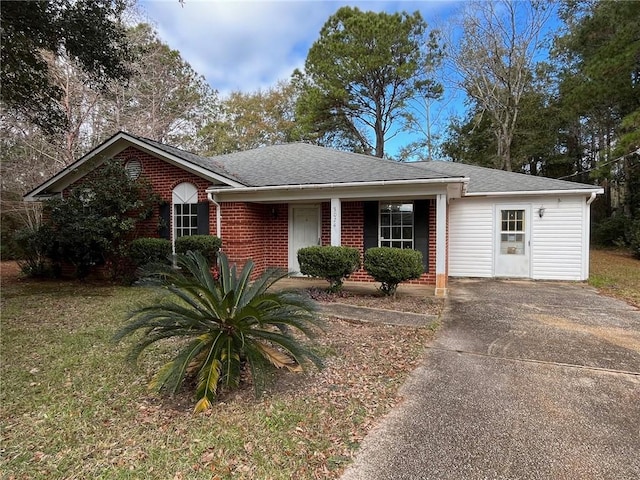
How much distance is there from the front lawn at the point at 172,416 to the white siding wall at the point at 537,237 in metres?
6.60

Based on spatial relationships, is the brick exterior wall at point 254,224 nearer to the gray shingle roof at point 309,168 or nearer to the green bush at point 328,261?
the gray shingle roof at point 309,168

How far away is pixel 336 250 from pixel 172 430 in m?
5.00

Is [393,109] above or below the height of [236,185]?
above

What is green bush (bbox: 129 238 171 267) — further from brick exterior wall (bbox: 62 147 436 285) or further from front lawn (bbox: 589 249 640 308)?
front lawn (bbox: 589 249 640 308)

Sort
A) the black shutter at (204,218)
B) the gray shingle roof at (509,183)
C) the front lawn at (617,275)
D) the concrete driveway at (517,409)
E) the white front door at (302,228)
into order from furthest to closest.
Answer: the white front door at (302,228)
the gray shingle roof at (509,183)
the black shutter at (204,218)
the front lawn at (617,275)
the concrete driveway at (517,409)

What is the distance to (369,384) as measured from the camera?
3.48 meters

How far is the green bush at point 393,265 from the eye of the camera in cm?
692

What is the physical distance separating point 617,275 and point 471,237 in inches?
176

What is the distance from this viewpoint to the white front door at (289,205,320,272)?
1019cm

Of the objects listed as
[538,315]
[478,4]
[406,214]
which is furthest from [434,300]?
[478,4]

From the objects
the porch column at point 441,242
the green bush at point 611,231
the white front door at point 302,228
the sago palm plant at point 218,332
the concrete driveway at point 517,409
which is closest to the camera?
the concrete driveway at point 517,409

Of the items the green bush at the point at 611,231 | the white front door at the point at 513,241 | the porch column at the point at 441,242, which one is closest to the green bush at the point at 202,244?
the porch column at the point at 441,242

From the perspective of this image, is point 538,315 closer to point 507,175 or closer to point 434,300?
point 434,300

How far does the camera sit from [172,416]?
2959 mm
